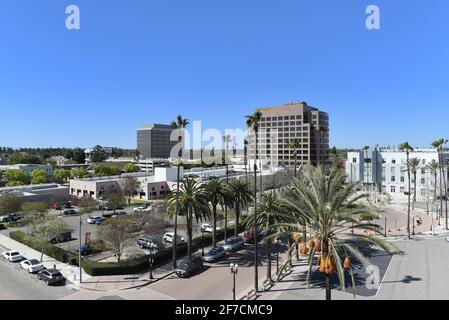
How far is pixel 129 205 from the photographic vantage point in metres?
74.3

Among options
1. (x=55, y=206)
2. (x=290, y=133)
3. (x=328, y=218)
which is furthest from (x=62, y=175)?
(x=328, y=218)

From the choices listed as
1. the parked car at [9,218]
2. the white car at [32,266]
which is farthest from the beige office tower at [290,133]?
the white car at [32,266]

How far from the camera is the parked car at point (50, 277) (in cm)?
2921

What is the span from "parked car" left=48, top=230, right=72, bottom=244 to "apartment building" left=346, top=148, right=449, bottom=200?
260 ft

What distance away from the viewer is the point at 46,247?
38.2 m

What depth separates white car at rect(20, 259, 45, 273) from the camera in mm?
32394

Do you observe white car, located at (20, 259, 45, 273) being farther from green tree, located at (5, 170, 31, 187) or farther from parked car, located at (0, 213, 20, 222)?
green tree, located at (5, 170, 31, 187)

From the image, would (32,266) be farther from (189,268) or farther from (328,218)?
(328,218)

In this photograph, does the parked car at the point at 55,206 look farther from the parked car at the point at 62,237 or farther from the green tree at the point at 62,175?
the green tree at the point at 62,175
